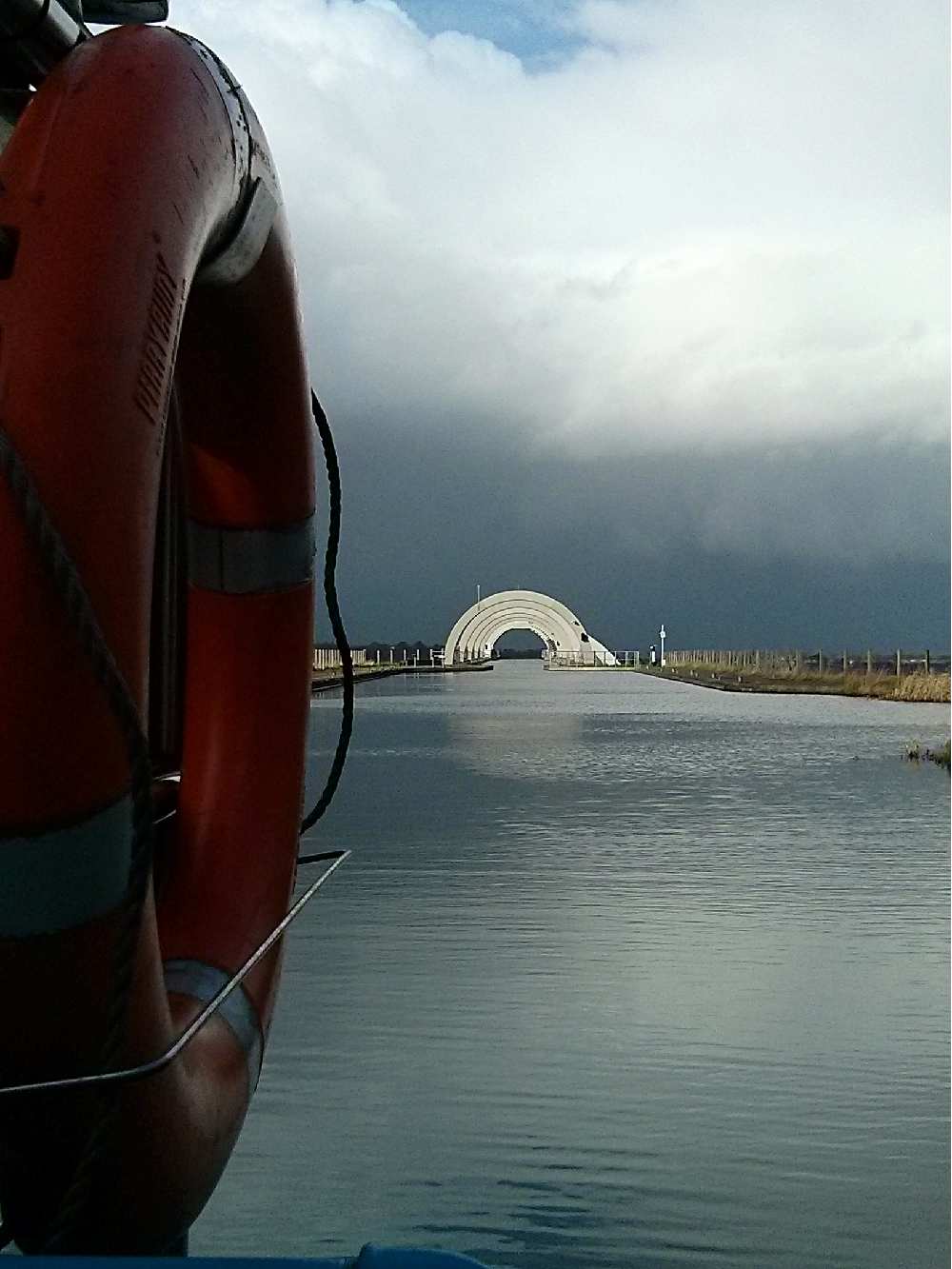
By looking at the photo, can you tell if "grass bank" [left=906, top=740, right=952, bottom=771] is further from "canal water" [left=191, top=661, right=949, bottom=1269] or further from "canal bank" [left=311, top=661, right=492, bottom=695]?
"canal bank" [left=311, top=661, right=492, bottom=695]

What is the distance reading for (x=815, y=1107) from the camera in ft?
11.0

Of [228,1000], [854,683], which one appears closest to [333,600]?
[228,1000]

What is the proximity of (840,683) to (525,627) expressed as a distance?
2149 inches

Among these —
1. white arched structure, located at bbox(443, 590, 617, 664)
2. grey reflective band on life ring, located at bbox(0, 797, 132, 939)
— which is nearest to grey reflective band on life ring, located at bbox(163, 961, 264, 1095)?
grey reflective band on life ring, located at bbox(0, 797, 132, 939)

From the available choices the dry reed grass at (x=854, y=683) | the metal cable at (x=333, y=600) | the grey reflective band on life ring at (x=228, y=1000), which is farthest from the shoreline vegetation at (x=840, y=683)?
the grey reflective band on life ring at (x=228, y=1000)

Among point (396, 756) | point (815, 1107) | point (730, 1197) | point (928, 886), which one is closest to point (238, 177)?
point (730, 1197)

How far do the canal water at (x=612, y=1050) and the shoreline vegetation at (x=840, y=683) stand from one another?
1956 centimetres

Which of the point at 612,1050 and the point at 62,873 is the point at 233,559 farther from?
the point at 612,1050

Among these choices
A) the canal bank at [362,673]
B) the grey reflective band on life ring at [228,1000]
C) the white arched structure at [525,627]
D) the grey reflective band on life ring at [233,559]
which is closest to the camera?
the grey reflective band on life ring at [228,1000]

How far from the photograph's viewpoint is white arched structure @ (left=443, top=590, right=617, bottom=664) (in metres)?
79.5

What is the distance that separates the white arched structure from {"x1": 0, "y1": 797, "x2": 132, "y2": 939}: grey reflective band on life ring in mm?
75441

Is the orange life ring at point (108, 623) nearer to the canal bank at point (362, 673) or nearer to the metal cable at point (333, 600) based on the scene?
the metal cable at point (333, 600)

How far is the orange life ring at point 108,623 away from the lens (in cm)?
188

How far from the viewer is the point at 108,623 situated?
6.30 ft
